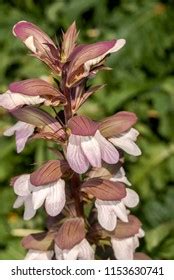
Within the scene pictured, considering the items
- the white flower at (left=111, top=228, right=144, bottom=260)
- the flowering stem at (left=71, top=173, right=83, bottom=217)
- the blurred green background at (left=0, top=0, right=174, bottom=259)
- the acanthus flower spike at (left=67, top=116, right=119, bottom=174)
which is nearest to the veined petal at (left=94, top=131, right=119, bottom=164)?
the acanthus flower spike at (left=67, top=116, right=119, bottom=174)

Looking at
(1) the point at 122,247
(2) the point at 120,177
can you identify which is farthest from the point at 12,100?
(1) the point at 122,247

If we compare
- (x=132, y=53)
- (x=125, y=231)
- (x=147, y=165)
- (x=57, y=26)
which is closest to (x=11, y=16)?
(x=57, y=26)

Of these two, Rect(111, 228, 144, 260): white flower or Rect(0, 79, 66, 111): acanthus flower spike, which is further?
Rect(111, 228, 144, 260): white flower

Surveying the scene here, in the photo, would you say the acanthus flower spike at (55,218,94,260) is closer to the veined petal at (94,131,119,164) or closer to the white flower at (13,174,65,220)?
the white flower at (13,174,65,220)

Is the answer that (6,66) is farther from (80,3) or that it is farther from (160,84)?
(160,84)

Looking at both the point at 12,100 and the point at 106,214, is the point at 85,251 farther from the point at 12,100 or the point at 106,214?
the point at 12,100
